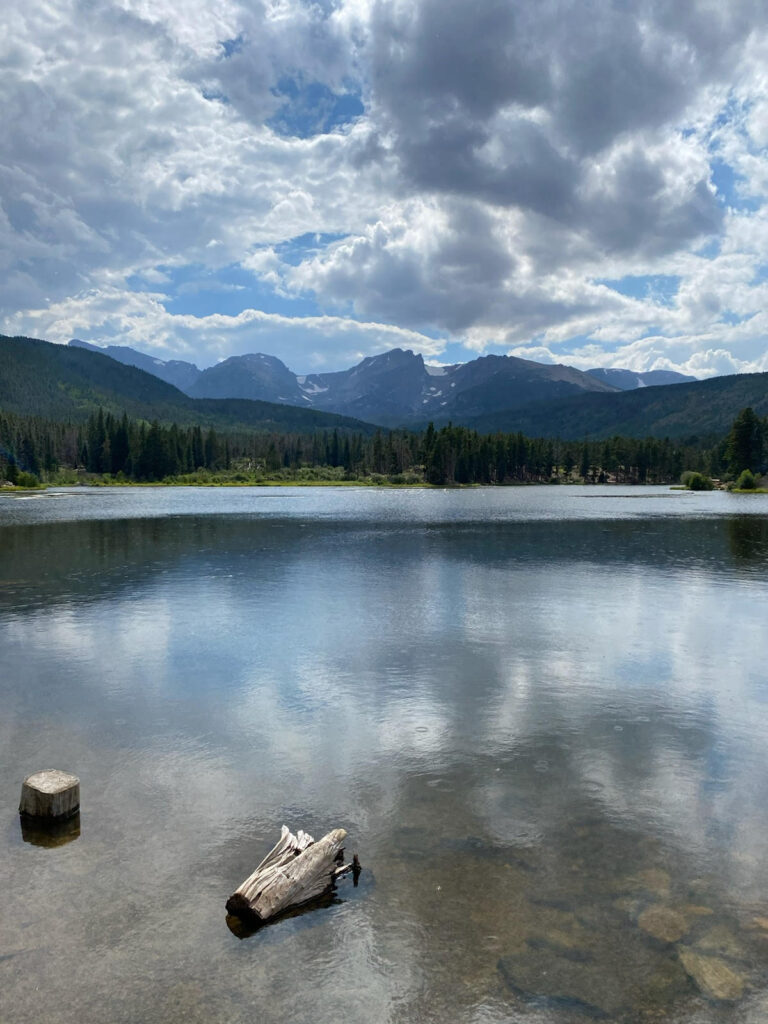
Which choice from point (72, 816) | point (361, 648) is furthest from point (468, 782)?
point (361, 648)

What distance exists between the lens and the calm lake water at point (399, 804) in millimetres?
10047

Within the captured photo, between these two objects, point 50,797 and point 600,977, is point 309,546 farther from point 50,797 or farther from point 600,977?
point 600,977

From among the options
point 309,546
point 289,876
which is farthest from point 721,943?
point 309,546

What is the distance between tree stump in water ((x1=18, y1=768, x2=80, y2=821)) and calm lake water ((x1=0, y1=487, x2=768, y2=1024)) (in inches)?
24.2

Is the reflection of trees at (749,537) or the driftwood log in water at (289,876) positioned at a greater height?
the driftwood log in water at (289,876)

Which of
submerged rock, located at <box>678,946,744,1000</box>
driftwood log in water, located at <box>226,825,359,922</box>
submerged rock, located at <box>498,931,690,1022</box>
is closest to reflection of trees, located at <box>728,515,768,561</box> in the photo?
submerged rock, located at <box>678,946,744,1000</box>

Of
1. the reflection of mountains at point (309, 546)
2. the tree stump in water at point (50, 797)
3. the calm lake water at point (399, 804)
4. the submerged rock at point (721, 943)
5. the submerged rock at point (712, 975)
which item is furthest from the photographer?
the reflection of mountains at point (309, 546)

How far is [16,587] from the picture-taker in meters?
43.8

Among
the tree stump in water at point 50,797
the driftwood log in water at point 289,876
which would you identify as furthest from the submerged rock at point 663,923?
the tree stump in water at point 50,797

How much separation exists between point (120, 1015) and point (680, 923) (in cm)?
848

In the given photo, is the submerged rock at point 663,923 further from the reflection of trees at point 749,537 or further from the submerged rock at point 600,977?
the reflection of trees at point 749,537

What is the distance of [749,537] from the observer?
250 feet

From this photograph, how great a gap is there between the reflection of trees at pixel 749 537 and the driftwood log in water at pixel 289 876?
55218 millimetres

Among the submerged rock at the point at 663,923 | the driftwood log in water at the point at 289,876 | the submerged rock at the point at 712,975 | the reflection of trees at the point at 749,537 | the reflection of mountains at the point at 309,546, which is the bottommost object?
the reflection of mountains at the point at 309,546
